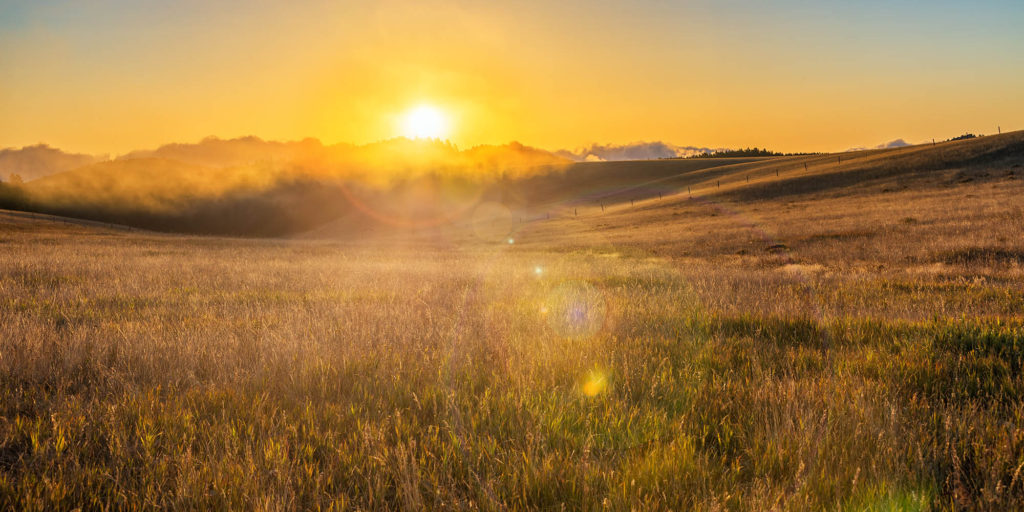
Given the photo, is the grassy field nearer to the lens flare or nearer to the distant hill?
the lens flare

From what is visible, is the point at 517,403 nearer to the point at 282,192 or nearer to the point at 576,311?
the point at 576,311

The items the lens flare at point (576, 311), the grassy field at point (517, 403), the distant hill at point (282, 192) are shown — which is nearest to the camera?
A: the grassy field at point (517, 403)

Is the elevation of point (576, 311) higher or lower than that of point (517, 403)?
lower

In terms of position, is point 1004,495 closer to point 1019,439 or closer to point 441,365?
point 1019,439

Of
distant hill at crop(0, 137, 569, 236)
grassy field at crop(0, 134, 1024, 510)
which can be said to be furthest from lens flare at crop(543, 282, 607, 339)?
distant hill at crop(0, 137, 569, 236)

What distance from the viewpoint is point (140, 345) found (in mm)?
4676

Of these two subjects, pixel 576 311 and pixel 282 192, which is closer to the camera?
pixel 576 311

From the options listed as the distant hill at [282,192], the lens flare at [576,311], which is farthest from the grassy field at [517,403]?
the distant hill at [282,192]

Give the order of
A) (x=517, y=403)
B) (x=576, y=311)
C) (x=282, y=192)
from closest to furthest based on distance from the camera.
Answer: (x=517, y=403)
(x=576, y=311)
(x=282, y=192)

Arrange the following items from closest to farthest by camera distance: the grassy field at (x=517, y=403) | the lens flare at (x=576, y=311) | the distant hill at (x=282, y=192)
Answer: the grassy field at (x=517, y=403), the lens flare at (x=576, y=311), the distant hill at (x=282, y=192)

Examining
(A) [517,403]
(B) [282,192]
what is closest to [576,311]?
(A) [517,403]

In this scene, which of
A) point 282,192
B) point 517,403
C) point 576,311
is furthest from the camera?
point 282,192

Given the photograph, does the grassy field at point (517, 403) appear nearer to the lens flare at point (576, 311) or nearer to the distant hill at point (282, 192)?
the lens flare at point (576, 311)

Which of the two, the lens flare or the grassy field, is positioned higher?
the grassy field
